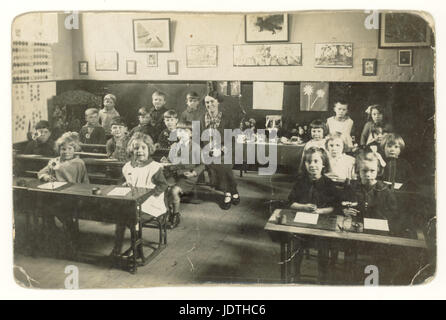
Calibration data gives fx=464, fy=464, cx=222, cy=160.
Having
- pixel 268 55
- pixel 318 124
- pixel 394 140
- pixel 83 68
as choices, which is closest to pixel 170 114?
pixel 83 68

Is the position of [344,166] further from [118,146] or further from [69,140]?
[69,140]

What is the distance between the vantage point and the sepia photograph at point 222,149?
296 centimetres

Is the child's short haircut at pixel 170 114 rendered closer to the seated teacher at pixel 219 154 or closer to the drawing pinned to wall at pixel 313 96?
the seated teacher at pixel 219 154

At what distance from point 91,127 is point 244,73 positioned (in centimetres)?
109

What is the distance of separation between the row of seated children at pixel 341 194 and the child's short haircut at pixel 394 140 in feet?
A: 0.38

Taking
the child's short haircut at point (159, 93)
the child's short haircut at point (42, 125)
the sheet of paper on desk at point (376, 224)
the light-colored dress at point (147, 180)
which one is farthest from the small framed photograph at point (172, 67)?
the sheet of paper on desk at point (376, 224)

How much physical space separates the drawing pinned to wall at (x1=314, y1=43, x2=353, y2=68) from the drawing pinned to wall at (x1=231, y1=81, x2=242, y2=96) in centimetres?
52

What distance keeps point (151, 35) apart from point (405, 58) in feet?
5.34

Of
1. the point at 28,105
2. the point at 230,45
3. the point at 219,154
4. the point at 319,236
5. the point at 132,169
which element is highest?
the point at 230,45

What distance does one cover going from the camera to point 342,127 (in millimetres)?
3029

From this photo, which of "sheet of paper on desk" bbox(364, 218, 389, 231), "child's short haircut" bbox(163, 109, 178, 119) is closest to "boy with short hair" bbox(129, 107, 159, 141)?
"child's short haircut" bbox(163, 109, 178, 119)

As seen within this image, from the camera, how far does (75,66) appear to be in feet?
10.0

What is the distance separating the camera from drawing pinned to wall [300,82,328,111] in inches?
118

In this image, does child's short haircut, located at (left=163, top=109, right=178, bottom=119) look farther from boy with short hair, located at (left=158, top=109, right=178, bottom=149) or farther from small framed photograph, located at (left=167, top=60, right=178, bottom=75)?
small framed photograph, located at (left=167, top=60, right=178, bottom=75)
